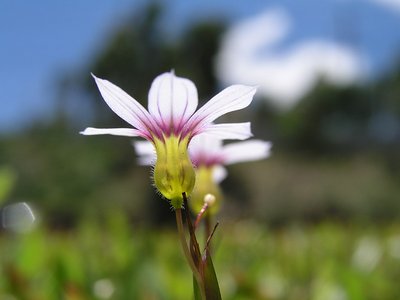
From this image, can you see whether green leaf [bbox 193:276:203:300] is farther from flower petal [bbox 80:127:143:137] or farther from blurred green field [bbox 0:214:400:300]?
blurred green field [bbox 0:214:400:300]

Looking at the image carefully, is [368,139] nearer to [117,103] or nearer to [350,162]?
[350,162]

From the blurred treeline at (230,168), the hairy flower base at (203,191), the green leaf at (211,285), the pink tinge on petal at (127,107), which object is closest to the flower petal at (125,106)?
the pink tinge on petal at (127,107)

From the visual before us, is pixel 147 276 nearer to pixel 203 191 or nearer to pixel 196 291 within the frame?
pixel 203 191

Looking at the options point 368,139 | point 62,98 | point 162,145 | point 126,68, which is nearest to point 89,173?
point 62,98

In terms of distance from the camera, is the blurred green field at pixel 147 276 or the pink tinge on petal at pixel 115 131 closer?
the pink tinge on petal at pixel 115 131

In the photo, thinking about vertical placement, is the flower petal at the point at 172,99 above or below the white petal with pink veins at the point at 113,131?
above

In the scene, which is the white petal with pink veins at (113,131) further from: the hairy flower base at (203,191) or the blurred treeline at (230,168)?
the blurred treeline at (230,168)

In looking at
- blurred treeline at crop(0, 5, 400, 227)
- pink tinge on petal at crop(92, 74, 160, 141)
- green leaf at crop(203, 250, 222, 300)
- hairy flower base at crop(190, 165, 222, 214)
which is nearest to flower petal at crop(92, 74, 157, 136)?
pink tinge on petal at crop(92, 74, 160, 141)
